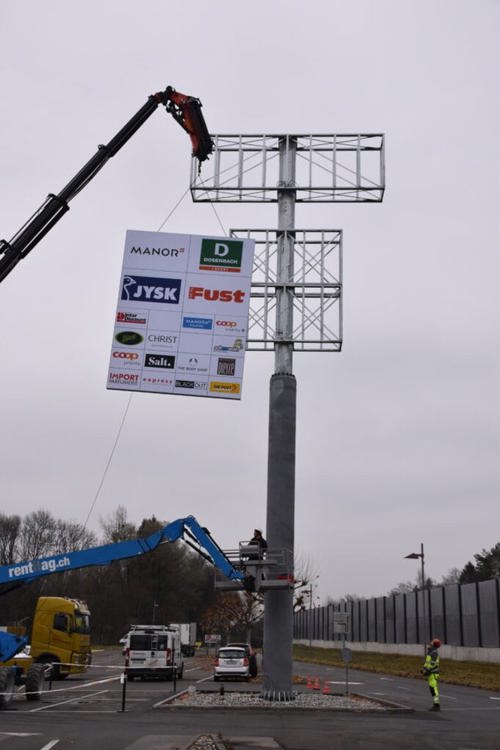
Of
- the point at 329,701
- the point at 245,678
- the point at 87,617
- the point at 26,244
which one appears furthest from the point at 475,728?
the point at 87,617

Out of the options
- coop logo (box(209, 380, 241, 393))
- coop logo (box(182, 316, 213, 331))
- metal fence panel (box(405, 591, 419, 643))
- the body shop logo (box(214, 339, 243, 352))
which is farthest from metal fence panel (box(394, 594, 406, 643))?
coop logo (box(182, 316, 213, 331))

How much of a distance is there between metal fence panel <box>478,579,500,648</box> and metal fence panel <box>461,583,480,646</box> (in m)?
1.11

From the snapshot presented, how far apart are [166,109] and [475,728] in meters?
14.8

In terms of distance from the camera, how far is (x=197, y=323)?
20.8 meters

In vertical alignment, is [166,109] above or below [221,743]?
above

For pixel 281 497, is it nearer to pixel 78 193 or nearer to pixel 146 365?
pixel 146 365

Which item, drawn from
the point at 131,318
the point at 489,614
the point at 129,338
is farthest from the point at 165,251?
the point at 489,614

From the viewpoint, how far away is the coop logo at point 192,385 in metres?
20.4

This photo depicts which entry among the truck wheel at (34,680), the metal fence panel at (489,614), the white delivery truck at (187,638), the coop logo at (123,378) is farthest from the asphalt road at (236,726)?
the white delivery truck at (187,638)

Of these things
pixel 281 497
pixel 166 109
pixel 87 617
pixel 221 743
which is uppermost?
pixel 166 109

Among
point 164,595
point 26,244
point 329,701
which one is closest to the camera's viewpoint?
point 26,244

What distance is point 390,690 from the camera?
32.2 m

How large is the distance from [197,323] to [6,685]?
1052cm

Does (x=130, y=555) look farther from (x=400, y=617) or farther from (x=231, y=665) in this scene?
(x=400, y=617)
